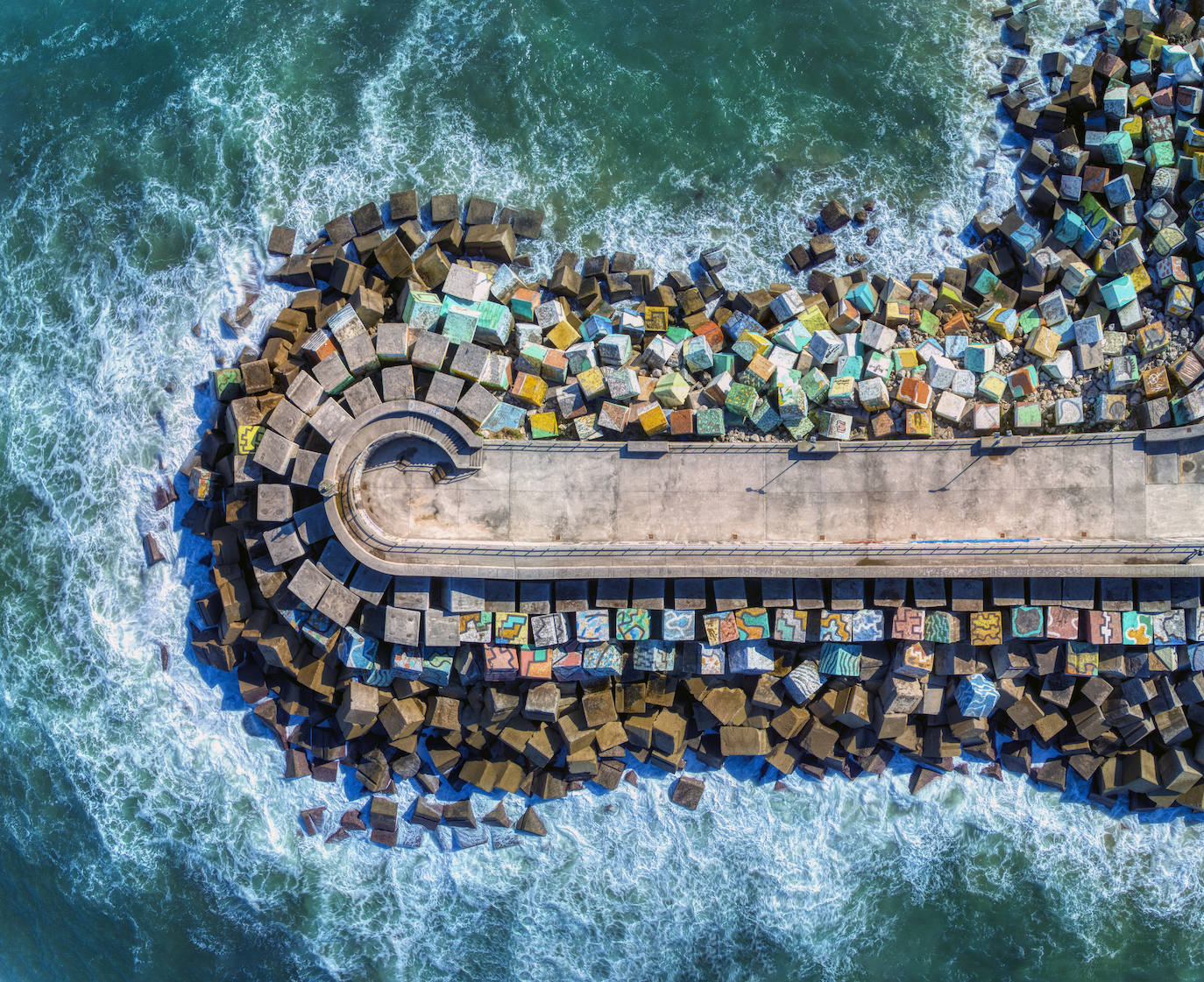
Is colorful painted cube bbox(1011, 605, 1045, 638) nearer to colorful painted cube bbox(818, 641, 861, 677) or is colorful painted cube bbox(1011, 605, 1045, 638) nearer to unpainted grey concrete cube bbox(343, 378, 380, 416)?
colorful painted cube bbox(818, 641, 861, 677)

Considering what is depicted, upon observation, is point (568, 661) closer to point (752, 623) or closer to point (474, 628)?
point (474, 628)

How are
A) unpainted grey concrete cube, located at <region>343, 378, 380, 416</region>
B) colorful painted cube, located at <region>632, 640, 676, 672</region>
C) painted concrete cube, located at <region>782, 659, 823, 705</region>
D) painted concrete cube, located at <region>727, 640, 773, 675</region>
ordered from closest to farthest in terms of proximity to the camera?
unpainted grey concrete cube, located at <region>343, 378, 380, 416</region>, painted concrete cube, located at <region>727, 640, 773, 675</region>, colorful painted cube, located at <region>632, 640, 676, 672</region>, painted concrete cube, located at <region>782, 659, 823, 705</region>

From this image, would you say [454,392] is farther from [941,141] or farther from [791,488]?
[941,141]

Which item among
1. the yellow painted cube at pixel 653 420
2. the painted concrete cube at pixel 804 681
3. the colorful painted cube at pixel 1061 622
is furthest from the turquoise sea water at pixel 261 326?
the yellow painted cube at pixel 653 420

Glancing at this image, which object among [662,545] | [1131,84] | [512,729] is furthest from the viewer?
[1131,84]

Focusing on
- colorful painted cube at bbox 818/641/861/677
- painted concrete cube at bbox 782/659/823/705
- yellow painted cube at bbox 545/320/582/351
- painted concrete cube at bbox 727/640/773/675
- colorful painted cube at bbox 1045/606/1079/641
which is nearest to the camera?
colorful painted cube at bbox 1045/606/1079/641

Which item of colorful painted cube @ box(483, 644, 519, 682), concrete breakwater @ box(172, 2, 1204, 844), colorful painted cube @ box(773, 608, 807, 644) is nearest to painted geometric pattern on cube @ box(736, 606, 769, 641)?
concrete breakwater @ box(172, 2, 1204, 844)

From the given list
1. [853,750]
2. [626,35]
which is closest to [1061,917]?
[853,750]
